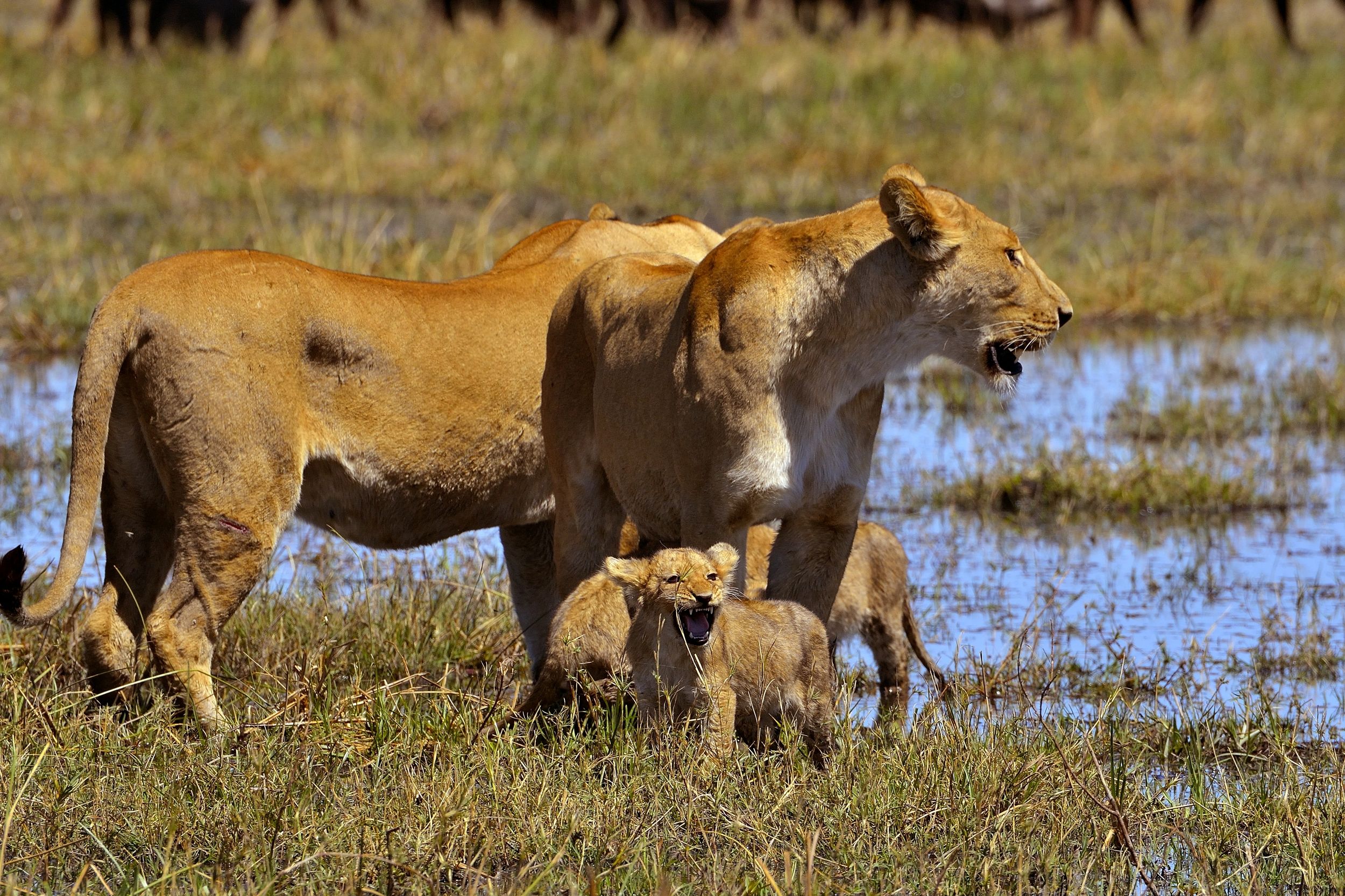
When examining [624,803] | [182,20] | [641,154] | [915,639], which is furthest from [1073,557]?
[182,20]

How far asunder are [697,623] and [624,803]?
43 centimetres

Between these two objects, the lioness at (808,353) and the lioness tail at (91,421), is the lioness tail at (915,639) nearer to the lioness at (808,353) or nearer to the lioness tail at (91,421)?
the lioness at (808,353)

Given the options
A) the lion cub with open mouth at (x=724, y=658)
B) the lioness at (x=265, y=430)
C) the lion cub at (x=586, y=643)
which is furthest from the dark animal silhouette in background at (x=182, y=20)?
the lion cub with open mouth at (x=724, y=658)

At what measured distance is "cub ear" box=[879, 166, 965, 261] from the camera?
439 centimetres

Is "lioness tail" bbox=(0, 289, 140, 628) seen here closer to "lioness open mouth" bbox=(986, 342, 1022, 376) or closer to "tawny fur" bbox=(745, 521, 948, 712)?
"tawny fur" bbox=(745, 521, 948, 712)

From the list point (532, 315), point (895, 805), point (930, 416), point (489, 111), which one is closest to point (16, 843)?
point (895, 805)

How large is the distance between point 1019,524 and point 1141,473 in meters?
0.54

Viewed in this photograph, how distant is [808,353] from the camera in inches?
177

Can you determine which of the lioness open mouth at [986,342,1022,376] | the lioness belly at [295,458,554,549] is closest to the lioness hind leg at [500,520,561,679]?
the lioness belly at [295,458,554,549]

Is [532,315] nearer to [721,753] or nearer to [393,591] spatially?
[393,591]

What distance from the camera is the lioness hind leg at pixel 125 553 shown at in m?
5.00

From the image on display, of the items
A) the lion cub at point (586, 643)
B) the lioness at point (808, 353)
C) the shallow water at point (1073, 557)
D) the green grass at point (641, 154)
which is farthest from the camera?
the green grass at point (641, 154)

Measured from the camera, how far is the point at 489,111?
49.7ft

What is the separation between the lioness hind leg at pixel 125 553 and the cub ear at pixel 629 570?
127cm
